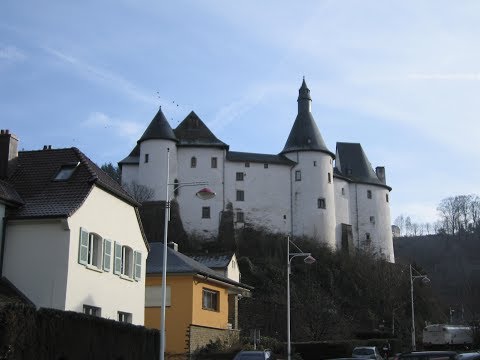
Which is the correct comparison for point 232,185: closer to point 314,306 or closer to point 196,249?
point 196,249

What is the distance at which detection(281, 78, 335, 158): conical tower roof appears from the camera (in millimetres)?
91562

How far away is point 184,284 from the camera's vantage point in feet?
116

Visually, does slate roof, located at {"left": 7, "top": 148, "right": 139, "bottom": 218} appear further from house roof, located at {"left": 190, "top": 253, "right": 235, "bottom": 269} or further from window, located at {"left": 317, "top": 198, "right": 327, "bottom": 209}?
window, located at {"left": 317, "top": 198, "right": 327, "bottom": 209}

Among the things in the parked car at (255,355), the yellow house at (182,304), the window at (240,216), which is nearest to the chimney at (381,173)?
the window at (240,216)

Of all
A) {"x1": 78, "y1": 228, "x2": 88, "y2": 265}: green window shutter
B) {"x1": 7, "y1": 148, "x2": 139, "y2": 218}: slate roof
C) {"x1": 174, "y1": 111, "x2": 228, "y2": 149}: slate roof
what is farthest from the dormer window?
{"x1": 174, "y1": 111, "x2": 228, "y2": 149}: slate roof

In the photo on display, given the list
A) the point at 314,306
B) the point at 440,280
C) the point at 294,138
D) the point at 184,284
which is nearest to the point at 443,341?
the point at 314,306

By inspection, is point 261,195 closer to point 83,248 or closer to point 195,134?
point 195,134

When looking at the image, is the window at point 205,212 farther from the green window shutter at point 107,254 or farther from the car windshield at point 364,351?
the green window shutter at point 107,254

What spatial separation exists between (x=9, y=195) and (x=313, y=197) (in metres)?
67.3

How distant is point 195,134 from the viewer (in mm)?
87312

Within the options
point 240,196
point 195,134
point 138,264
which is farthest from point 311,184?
point 138,264

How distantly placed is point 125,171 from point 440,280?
173ft

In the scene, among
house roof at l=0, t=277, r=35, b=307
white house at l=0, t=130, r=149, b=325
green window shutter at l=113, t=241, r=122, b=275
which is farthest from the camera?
green window shutter at l=113, t=241, r=122, b=275

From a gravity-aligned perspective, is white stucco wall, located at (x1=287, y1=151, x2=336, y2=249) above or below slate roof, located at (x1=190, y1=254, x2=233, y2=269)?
above
